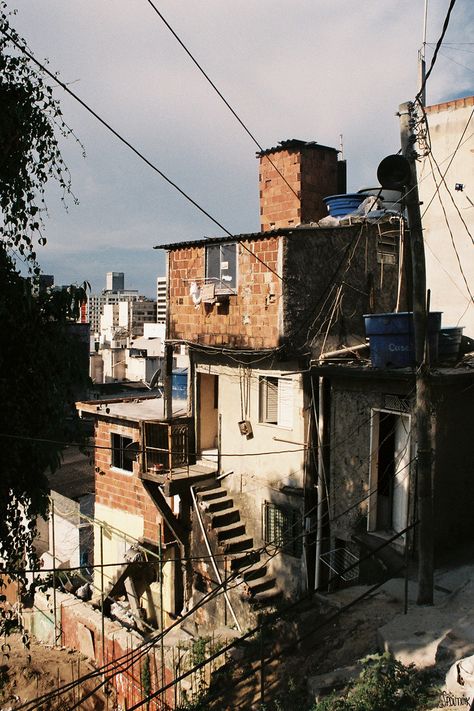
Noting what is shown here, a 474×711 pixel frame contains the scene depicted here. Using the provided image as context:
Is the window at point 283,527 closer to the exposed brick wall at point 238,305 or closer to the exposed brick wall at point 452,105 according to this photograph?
the exposed brick wall at point 238,305

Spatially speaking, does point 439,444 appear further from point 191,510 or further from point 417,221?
point 191,510

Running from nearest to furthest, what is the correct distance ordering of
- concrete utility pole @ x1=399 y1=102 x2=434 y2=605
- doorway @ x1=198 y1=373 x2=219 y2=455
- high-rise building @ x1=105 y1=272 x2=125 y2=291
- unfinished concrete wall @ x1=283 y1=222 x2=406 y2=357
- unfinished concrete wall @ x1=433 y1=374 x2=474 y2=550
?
concrete utility pole @ x1=399 y1=102 x2=434 y2=605 → unfinished concrete wall @ x1=433 y1=374 x2=474 y2=550 → unfinished concrete wall @ x1=283 y1=222 x2=406 y2=357 → doorway @ x1=198 y1=373 x2=219 y2=455 → high-rise building @ x1=105 y1=272 x2=125 y2=291

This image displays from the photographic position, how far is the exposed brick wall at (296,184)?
53.0 ft

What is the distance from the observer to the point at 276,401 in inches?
578

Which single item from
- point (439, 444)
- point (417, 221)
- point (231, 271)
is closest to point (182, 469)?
point (231, 271)

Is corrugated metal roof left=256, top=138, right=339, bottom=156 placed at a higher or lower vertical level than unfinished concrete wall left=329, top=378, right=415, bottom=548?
higher

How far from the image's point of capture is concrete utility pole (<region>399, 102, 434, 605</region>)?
8.19m

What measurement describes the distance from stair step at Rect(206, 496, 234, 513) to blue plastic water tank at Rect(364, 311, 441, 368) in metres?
6.33

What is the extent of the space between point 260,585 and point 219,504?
7.43ft

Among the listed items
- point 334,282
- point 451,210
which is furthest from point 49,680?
point 451,210

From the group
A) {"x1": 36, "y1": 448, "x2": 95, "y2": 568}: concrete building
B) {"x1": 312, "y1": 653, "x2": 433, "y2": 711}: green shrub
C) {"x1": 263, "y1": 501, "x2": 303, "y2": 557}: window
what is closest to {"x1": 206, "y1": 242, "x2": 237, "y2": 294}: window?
{"x1": 263, "y1": 501, "x2": 303, "y2": 557}: window

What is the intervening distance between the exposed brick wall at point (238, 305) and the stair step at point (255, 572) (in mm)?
5293

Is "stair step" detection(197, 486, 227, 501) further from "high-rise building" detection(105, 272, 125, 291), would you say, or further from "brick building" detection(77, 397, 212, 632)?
"high-rise building" detection(105, 272, 125, 291)

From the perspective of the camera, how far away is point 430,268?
1700 centimetres
